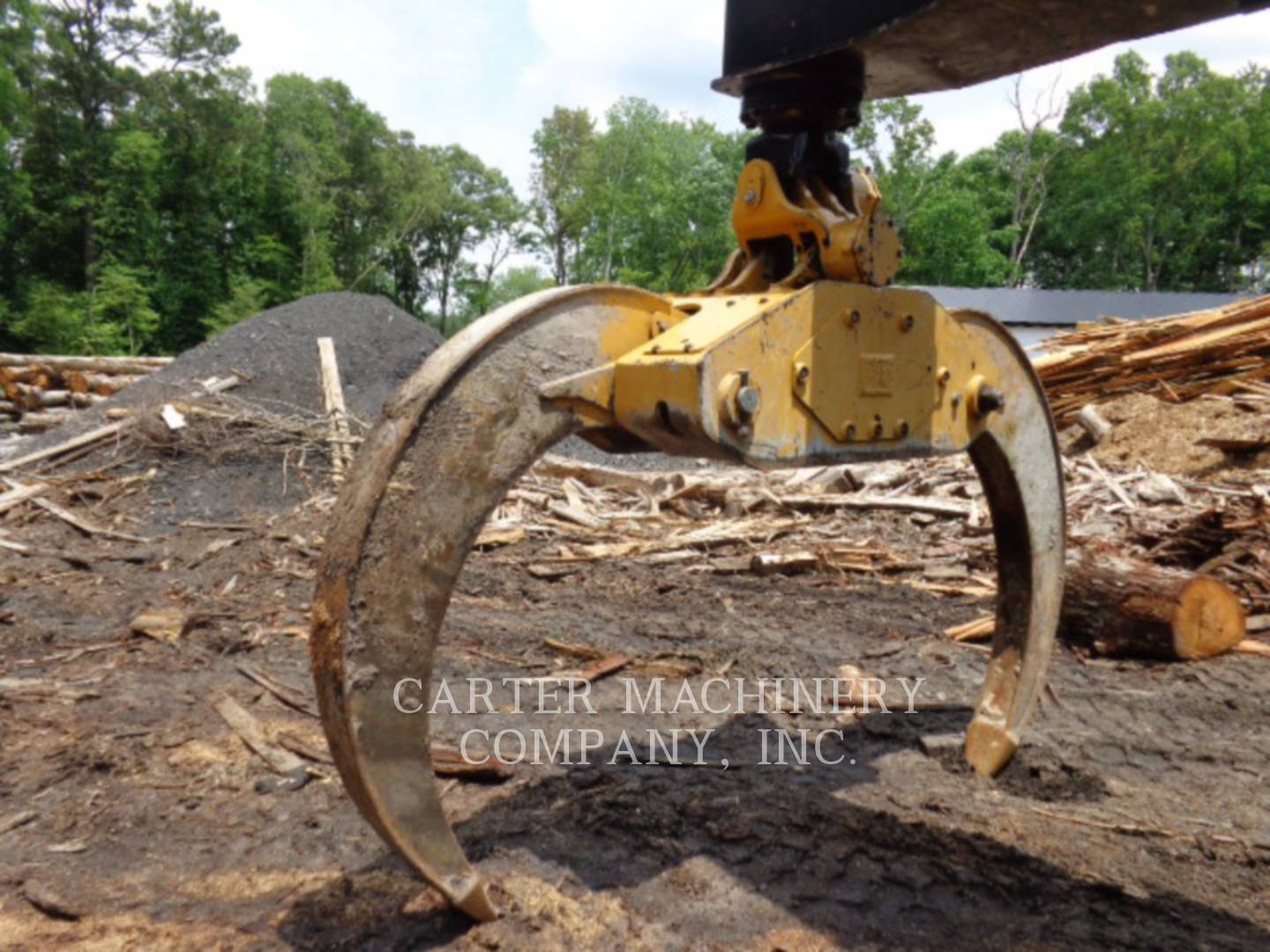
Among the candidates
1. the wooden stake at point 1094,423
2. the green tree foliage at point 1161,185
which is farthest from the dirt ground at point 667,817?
the green tree foliage at point 1161,185

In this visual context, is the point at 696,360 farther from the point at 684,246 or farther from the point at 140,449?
the point at 684,246

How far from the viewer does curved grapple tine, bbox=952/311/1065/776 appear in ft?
10.4

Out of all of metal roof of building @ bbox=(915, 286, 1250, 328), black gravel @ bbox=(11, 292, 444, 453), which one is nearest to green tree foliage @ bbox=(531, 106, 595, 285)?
metal roof of building @ bbox=(915, 286, 1250, 328)

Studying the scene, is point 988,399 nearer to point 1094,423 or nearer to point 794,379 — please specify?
point 794,379

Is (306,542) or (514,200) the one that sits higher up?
(514,200)

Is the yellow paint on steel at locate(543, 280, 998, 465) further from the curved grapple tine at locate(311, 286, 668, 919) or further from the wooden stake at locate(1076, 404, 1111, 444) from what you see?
the wooden stake at locate(1076, 404, 1111, 444)

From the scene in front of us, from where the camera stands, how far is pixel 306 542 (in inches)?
323

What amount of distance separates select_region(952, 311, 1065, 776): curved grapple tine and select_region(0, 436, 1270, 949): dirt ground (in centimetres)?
26

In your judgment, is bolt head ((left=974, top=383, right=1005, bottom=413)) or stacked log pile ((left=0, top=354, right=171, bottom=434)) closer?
bolt head ((left=974, top=383, right=1005, bottom=413))

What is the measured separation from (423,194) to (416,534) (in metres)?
48.6

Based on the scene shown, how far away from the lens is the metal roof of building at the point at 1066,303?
108 ft

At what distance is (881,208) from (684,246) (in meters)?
46.8

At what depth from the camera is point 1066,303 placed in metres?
34.0

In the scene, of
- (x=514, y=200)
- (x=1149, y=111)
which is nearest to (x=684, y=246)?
(x=514, y=200)
